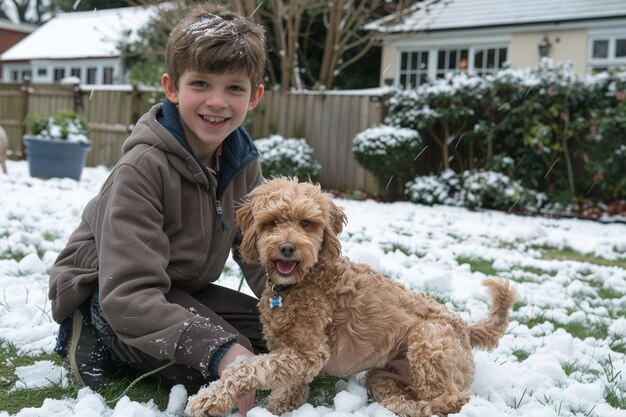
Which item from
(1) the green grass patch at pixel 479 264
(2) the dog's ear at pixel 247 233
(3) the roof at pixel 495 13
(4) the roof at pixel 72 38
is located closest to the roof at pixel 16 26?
(4) the roof at pixel 72 38

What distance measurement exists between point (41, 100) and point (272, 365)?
605 inches

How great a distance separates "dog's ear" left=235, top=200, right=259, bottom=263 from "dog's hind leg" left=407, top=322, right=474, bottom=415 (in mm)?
748

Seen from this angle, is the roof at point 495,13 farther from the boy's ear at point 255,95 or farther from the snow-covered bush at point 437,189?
the boy's ear at point 255,95

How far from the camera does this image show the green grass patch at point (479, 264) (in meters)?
5.50

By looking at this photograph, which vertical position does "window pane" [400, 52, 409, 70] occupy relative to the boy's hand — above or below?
above

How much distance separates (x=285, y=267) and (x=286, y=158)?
913 cm

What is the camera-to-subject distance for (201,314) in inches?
105

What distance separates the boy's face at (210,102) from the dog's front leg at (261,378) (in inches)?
39.4

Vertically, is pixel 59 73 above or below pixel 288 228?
above

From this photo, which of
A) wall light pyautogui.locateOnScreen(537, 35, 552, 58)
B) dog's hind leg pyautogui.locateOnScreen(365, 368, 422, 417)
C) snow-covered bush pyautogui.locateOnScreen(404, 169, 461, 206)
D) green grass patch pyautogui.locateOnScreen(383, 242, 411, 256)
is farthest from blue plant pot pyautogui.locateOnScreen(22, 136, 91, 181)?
wall light pyautogui.locateOnScreen(537, 35, 552, 58)

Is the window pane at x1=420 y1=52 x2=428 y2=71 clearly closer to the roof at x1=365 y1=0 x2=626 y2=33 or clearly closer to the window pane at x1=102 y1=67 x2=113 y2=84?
the roof at x1=365 y1=0 x2=626 y2=33

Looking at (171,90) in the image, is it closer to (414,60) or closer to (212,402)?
(212,402)

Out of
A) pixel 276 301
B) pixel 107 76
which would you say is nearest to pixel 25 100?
pixel 107 76

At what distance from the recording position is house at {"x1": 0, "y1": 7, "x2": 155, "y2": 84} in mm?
24953
